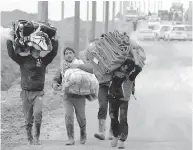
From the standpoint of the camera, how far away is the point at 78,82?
908 centimetres

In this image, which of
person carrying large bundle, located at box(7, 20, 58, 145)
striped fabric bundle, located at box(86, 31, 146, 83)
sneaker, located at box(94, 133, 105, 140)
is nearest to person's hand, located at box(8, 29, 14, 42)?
person carrying large bundle, located at box(7, 20, 58, 145)

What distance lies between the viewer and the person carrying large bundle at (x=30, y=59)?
9.07 meters

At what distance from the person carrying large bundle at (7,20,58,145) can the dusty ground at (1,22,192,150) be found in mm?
608

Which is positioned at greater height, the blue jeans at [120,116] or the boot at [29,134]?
the blue jeans at [120,116]

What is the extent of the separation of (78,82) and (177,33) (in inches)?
1627

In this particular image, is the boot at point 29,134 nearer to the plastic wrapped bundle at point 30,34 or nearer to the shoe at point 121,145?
the plastic wrapped bundle at point 30,34

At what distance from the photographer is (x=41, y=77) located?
924cm

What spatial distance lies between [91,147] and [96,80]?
3.26 ft

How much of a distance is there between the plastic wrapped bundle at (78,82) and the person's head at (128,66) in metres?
0.49

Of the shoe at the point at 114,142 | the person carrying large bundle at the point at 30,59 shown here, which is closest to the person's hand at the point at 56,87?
A: the person carrying large bundle at the point at 30,59

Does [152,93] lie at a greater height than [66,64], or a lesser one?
lesser

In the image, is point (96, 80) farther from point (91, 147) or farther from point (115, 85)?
point (91, 147)

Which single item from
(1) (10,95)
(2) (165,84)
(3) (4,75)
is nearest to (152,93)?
(2) (165,84)

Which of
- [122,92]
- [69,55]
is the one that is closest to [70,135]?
[122,92]
